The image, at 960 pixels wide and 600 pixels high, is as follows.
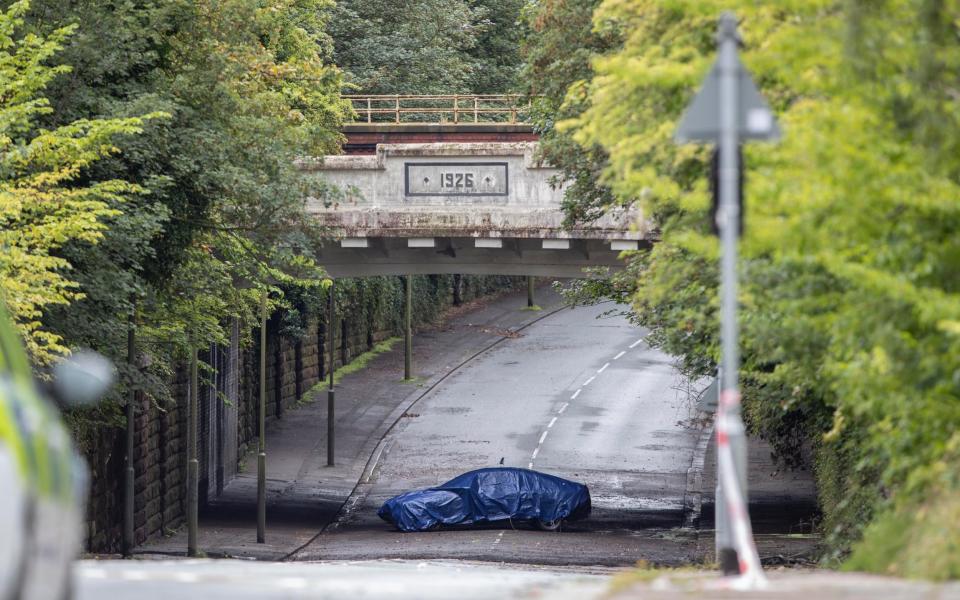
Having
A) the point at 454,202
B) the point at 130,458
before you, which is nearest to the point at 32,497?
the point at 130,458

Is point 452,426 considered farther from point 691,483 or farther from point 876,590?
point 876,590

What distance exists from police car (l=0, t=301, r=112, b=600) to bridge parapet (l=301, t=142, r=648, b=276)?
21671 mm

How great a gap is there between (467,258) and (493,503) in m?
5.07

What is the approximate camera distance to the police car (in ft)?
17.0

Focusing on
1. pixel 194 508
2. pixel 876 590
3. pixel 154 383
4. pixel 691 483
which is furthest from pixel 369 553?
pixel 876 590

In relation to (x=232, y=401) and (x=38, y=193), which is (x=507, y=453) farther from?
(x=38, y=193)

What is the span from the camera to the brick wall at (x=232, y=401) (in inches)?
1056

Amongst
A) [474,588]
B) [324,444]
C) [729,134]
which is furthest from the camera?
[324,444]

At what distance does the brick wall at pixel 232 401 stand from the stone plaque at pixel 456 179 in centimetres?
600

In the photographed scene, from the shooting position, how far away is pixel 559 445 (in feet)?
131

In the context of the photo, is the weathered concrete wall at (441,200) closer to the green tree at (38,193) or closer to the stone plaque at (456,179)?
the stone plaque at (456,179)

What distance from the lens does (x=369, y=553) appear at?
27.4 metres

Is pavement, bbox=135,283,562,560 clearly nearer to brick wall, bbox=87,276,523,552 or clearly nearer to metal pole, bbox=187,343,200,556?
metal pole, bbox=187,343,200,556

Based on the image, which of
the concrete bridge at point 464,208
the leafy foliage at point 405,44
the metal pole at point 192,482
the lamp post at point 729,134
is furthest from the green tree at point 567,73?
the leafy foliage at point 405,44
